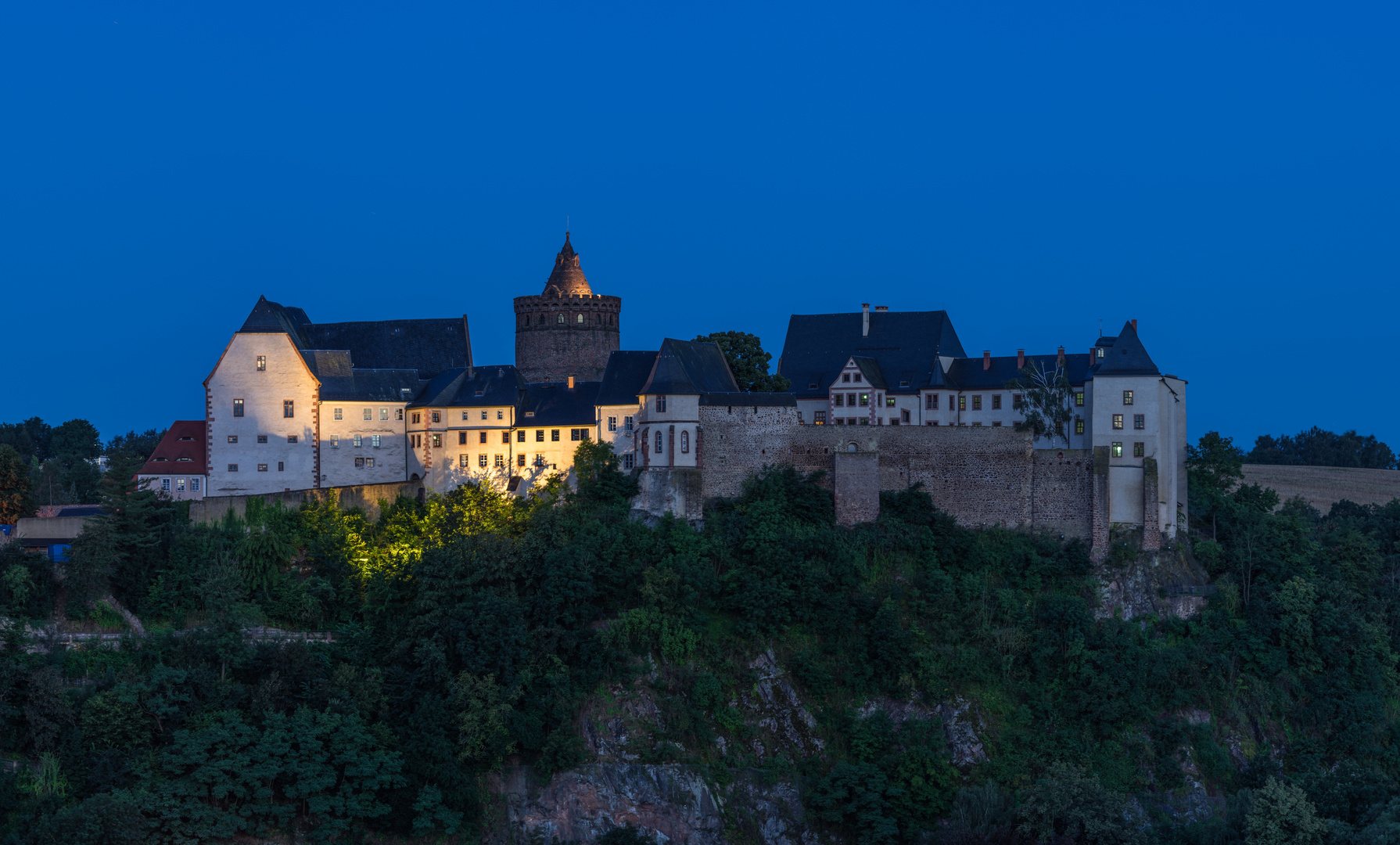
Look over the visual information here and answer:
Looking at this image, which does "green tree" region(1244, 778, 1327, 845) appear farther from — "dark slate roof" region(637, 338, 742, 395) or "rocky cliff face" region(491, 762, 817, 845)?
"dark slate roof" region(637, 338, 742, 395)

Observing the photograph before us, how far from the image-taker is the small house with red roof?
64188mm

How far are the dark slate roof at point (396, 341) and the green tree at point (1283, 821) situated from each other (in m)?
40.6

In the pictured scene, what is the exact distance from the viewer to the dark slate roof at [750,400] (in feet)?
Answer: 202

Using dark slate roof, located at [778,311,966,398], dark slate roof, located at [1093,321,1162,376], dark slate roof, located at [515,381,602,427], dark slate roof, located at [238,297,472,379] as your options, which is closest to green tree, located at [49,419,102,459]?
dark slate roof, located at [238,297,472,379]

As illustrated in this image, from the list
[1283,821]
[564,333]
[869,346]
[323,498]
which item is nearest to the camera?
[1283,821]

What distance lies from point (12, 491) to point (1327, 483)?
80.2m

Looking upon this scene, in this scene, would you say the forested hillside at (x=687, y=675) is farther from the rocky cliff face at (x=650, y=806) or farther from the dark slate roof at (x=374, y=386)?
the dark slate roof at (x=374, y=386)

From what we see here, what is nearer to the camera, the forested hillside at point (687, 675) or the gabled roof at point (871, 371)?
the forested hillside at point (687, 675)

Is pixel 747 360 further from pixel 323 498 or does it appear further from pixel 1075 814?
pixel 1075 814

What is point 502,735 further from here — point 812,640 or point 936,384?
point 936,384

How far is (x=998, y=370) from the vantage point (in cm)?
6719

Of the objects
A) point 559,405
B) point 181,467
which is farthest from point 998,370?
point 181,467

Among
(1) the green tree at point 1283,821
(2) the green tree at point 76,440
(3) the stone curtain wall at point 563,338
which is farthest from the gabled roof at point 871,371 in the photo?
(2) the green tree at point 76,440

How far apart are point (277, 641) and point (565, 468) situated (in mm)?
16325
